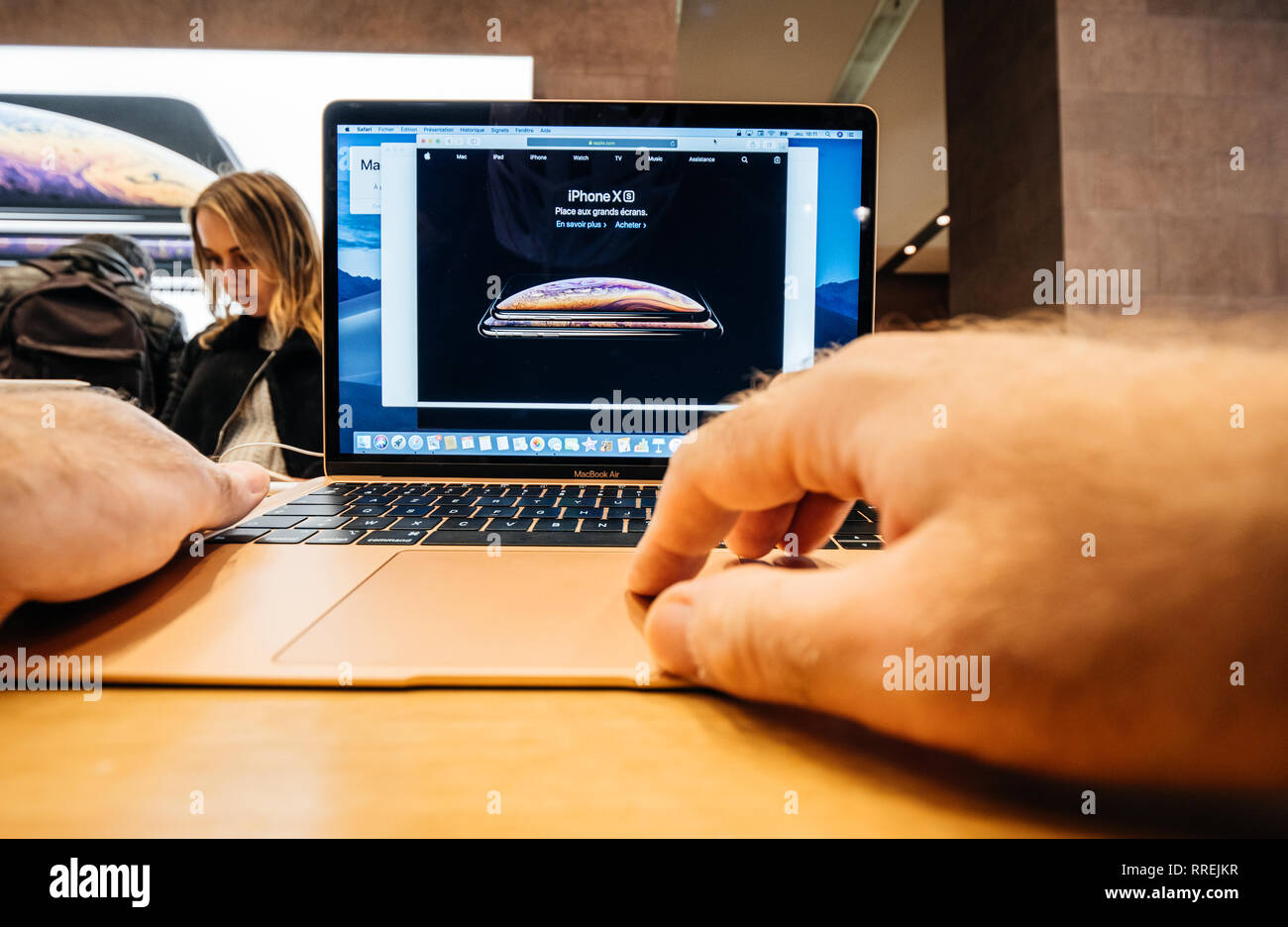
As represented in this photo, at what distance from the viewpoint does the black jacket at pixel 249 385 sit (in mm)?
1253

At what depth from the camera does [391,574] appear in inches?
14.2

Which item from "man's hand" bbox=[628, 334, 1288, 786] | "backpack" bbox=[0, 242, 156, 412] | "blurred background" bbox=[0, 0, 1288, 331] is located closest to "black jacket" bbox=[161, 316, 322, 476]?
"backpack" bbox=[0, 242, 156, 412]

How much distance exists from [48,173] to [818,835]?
2664mm

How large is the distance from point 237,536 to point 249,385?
3.33ft

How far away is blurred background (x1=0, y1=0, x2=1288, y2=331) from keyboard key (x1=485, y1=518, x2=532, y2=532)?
4.64 feet

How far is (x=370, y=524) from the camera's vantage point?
47 cm

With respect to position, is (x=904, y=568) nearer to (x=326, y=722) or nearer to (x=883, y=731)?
(x=883, y=731)

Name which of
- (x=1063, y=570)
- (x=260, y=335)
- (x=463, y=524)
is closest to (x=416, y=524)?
(x=463, y=524)

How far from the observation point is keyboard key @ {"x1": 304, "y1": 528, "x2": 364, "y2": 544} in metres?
0.43

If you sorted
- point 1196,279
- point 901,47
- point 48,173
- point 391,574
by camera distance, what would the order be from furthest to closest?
point 901,47, point 48,173, point 1196,279, point 391,574

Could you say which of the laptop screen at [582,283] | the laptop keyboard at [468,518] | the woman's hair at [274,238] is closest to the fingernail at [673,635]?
the laptop keyboard at [468,518]

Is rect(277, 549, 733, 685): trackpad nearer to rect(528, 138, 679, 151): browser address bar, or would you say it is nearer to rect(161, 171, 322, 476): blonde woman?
rect(528, 138, 679, 151): browser address bar

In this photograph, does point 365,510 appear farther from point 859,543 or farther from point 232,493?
point 859,543
